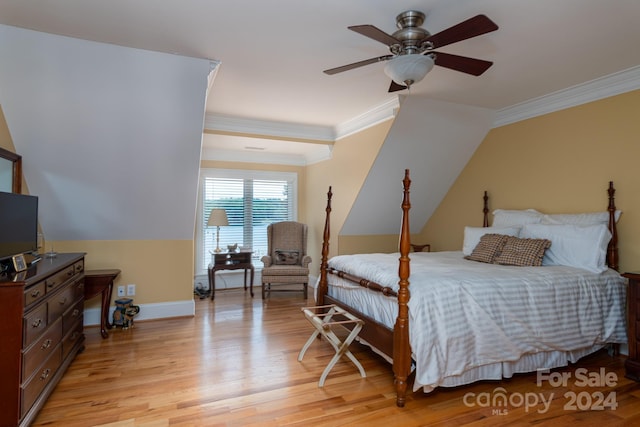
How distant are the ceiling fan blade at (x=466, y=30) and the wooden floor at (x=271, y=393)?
228 centimetres

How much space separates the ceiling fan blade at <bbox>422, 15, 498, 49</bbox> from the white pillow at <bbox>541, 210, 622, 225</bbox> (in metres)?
2.36

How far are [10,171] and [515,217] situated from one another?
495 centimetres

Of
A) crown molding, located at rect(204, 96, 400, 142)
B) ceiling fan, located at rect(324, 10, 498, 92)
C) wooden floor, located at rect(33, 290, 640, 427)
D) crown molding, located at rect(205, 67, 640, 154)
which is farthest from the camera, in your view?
crown molding, located at rect(204, 96, 400, 142)

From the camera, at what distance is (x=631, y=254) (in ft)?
10.5

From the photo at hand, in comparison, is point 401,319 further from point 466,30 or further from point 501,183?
point 501,183

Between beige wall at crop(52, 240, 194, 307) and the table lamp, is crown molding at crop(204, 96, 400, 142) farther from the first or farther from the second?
beige wall at crop(52, 240, 194, 307)

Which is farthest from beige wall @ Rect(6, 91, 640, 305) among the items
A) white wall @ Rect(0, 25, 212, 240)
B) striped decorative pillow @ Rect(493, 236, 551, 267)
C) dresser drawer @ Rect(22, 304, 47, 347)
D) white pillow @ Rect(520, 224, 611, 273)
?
dresser drawer @ Rect(22, 304, 47, 347)

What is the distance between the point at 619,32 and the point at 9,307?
420 centimetres

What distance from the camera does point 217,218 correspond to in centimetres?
539

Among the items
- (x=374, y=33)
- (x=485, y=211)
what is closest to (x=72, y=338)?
(x=374, y=33)

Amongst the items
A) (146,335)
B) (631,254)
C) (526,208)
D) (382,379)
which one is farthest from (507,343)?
(146,335)

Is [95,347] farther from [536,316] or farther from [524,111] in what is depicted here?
[524,111]

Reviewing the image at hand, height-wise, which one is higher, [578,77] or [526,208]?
[578,77]

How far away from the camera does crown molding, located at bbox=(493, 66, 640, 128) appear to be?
10.5ft
